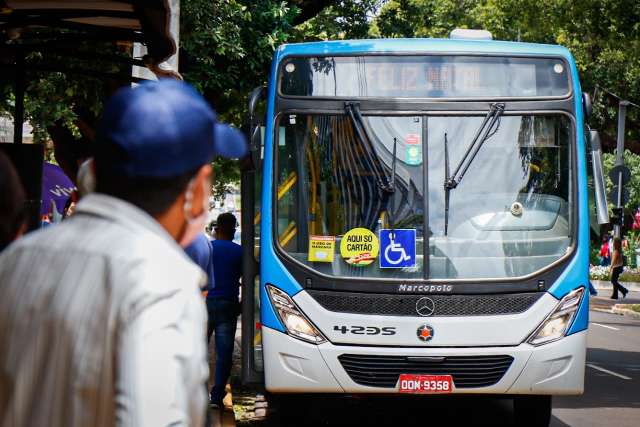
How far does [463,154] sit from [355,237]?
3.35 ft

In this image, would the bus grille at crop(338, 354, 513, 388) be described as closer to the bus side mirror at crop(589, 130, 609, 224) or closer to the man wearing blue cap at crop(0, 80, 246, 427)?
the bus side mirror at crop(589, 130, 609, 224)

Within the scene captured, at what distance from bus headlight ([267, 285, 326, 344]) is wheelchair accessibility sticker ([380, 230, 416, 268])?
699 millimetres

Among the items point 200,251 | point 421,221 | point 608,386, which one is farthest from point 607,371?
point 200,251

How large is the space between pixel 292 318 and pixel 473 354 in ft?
4.44

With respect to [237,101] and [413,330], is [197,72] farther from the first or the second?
[413,330]

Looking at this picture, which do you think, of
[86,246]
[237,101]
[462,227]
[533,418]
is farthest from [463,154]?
[237,101]

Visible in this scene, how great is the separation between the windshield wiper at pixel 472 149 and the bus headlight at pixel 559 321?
99 centimetres

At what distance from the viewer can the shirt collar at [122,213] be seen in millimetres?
1954

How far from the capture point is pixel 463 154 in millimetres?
8688

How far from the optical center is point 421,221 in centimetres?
861

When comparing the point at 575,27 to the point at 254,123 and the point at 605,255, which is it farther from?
the point at 605,255

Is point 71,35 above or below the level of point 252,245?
above

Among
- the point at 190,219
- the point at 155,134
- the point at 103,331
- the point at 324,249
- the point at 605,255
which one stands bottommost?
the point at 605,255

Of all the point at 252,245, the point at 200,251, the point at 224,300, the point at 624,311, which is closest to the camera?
the point at 200,251
